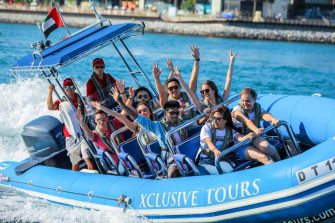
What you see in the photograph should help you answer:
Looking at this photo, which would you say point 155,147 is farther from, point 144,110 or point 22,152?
point 22,152

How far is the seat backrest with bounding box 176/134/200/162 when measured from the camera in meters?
7.63

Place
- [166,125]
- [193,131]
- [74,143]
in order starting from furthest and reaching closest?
[74,143] → [193,131] → [166,125]

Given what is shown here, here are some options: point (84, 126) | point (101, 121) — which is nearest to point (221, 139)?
point (101, 121)

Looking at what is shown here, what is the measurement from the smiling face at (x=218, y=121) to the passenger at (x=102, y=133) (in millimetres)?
1307

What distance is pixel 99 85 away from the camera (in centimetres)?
912

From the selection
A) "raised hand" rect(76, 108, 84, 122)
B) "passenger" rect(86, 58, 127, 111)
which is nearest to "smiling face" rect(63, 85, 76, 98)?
"passenger" rect(86, 58, 127, 111)

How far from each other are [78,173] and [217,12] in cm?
5735

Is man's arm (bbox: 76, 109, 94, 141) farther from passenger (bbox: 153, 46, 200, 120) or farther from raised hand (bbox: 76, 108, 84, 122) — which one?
passenger (bbox: 153, 46, 200, 120)

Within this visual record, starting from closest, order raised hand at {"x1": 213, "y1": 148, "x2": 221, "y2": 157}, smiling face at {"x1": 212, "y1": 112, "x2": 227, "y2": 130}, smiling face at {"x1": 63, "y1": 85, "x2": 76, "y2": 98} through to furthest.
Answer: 1. raised hand at {"x1": 213, "y1": 148, "x2": 221, "y2": 157}
2. smiling face at {"x1": 212, "y1": 112, "x2": 227, "y2": 130}
3. smiling face at {"x1": 63, "y1": 85, "x2": 76, "y2": 98}

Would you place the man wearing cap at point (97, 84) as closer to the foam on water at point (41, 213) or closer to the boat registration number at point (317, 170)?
the foam on water at point (41, 213)

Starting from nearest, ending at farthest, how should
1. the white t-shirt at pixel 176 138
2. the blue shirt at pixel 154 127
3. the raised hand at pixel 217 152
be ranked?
the raised hand at pixel 217 152 → the blue shirt at pixel 154 127 → the white t-shirt at pixel 176 138

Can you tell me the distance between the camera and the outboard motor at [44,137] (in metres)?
8.81

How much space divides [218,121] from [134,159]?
140cm

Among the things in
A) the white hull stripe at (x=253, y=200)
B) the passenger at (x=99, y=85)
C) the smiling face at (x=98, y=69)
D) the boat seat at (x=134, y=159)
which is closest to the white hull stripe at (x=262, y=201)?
the white hull stripe at (x=253, y=200)
